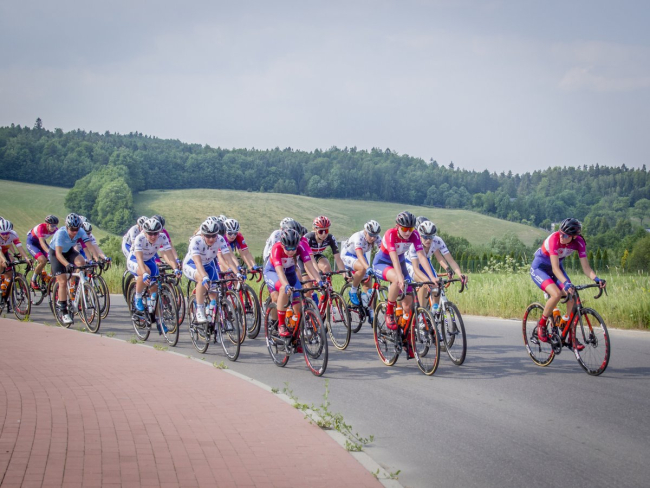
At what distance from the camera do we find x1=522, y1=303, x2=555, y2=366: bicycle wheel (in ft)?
30.7

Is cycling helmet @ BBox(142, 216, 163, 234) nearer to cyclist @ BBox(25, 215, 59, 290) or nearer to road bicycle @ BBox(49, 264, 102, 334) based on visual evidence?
road bicycle @ BBox(49, 264, 102, 334)

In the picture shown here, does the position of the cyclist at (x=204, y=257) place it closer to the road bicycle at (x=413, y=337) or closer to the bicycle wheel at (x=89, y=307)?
the bicycle wheel at (x=89, y=307)

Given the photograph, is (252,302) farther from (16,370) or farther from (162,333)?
(16,370)

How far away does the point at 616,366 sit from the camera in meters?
9.33

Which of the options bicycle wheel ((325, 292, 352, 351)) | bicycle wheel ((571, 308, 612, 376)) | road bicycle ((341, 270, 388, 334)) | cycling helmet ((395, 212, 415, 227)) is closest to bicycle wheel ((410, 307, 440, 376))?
cycling helmet ((395, 212, 415, 227))

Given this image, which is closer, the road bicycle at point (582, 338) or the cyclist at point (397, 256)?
the road bicycle at point (582, 338)

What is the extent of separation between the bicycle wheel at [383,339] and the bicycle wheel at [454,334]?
711mm

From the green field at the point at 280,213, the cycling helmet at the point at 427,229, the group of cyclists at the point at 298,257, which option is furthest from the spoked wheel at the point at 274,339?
the green field at the point at 280,213

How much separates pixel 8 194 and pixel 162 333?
8415 cm

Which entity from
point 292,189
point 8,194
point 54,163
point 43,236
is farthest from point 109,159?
point 43,236

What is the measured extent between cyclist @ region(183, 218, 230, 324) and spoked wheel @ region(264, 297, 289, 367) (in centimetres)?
112

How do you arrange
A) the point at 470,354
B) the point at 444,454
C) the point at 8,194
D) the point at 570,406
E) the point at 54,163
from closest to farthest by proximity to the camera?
the point at 444,454
the point at 570,406
the point at 470,354
the point at 8,194
the point at 54,163

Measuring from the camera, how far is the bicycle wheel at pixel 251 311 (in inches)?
475

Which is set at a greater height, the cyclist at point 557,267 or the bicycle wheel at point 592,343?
the cyclist at point 557,267
